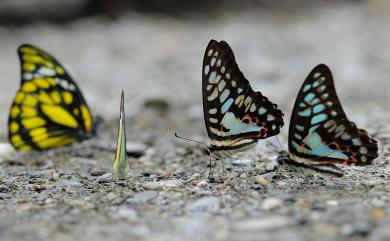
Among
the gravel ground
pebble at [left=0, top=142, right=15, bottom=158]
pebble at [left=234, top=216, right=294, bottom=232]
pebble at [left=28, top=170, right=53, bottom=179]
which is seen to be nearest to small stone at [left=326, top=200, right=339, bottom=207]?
the gravel ground

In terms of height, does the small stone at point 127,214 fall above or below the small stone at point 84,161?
below

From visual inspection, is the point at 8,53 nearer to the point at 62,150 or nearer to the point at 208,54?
A: the point at 62,150

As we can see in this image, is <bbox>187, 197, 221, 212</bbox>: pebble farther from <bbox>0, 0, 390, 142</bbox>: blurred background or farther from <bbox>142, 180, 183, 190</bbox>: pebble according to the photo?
<bbox>0, 0, 390, 142</bbox>: blurred background

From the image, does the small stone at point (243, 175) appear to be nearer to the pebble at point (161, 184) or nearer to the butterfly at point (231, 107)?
the butterfly at point (231, 107)

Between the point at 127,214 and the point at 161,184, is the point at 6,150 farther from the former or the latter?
the point at 127,214

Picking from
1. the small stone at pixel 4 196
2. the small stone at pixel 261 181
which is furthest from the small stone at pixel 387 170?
the small stone at pixel 4 196
